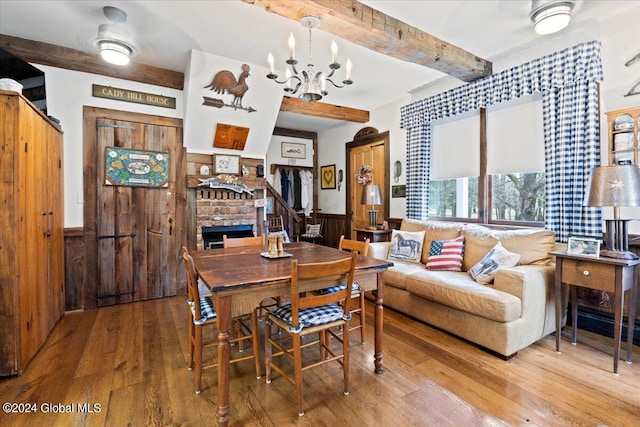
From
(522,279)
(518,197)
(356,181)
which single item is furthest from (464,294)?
(356,181)

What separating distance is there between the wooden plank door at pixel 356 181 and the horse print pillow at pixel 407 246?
1409 mm

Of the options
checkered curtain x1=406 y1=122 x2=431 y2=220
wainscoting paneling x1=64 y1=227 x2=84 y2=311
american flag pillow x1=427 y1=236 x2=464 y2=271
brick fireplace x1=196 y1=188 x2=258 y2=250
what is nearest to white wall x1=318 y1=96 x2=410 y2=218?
checkered curtain x1=406 y1=122 x2=431 y2=220

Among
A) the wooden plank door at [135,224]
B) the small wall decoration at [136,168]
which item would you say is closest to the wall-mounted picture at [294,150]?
the wooden plank door at [135,224]

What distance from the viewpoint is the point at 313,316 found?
6.38 ft

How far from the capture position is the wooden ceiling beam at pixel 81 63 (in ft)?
10.4

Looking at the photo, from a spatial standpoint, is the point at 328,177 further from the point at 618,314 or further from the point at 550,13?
the point at 618,314

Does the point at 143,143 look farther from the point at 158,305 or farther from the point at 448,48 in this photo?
the point at 448,48

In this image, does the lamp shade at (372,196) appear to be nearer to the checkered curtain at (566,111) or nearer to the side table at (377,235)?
Answer: the side table at (377,235)

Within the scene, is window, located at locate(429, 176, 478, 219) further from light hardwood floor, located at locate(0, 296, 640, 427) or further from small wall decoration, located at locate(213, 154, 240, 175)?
small wall decoration, located at locate(213, 154, 240, 175)

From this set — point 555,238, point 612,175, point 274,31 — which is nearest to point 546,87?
point 612,175

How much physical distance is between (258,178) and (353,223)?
219cm

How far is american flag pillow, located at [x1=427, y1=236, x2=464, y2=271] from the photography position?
10.9 feet

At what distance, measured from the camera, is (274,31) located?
9.96ft

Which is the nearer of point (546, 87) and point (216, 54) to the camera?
point (546, 87)
